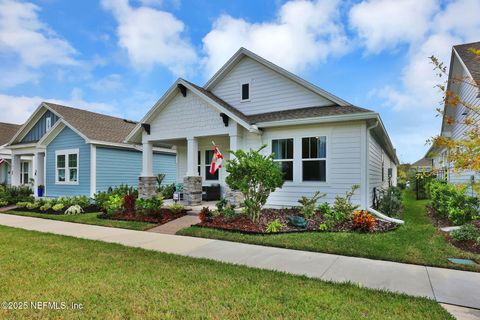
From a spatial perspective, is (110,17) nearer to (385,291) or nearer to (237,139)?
(237,139)

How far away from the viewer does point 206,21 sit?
1315cm

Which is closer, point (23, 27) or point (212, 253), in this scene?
point (212, 253)

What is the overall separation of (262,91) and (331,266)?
8.50 m

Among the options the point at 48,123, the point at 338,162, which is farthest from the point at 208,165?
the point at 48,123

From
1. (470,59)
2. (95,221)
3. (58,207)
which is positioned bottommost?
(95,221)

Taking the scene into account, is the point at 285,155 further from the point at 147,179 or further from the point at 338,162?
the point at 147,179

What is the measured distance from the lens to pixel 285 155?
10.1 metres

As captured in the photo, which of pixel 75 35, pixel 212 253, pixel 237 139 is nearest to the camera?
pixel 212 253

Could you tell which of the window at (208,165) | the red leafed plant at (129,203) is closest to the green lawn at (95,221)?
the red leafed plant at (129,203)

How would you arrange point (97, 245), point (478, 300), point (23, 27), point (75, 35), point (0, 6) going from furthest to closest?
1. point (75, 35)
2. point (23, 27)
3. point (0, 6)
4. point (97, 245)
5. point (478, 300)

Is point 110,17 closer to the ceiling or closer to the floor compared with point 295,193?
closer to the ceiling

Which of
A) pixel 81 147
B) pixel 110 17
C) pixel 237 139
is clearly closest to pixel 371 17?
pixel 237 139

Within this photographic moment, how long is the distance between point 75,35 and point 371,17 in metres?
12.8

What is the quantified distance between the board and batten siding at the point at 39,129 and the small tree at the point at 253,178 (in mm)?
14207
